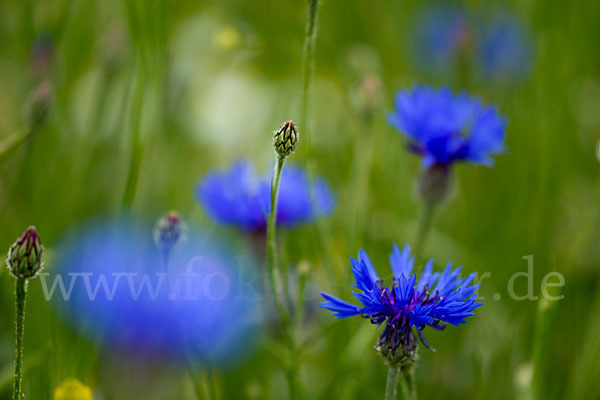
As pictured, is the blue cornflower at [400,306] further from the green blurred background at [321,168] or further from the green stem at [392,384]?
the green blurred background at [321,168]

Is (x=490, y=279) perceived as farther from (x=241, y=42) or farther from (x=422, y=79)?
(x=422, y=79)

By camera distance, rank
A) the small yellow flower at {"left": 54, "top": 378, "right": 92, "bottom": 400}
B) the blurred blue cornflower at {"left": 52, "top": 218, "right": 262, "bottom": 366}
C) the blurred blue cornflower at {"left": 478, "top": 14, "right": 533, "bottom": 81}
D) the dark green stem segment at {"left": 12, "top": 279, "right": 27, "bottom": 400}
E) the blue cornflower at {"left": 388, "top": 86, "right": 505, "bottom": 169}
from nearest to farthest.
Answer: the dark green stem segment at {"left": 12, "top": 279, "right": 27, "bottom": 400} → the small yellow flower at {"left": 54, "top": 378, "right": 92, "bottom": 400} → the blurred blue cornflower at {"left": 52, "top": 218, "right": 262, "bottom": 366} → the blue cornflower at {"left": 388, "top": 86, "right": 505, "bottom": 169} → the blurred blue cornflower at {"left": 478, "top": 14, "right": 533, "bottom": 81}

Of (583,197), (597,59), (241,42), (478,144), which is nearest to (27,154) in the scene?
(241,42)

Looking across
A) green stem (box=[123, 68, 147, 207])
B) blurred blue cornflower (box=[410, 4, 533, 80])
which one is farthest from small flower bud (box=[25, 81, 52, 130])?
blurred blue cornflower (box=[410, 4, 533, 80])

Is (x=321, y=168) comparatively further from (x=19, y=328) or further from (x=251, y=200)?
(x=19, y=328)

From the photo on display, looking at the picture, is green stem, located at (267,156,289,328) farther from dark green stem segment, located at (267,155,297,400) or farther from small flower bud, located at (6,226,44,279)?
small flower bud, located at (6,226,44,279)

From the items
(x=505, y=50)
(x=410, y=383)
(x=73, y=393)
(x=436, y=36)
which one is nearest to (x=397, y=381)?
(x=410, y=383)

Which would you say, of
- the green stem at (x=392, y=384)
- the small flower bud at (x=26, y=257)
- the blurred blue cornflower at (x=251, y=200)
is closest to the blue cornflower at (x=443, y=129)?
the blurred blue cornflower at (x=251, y=200)
